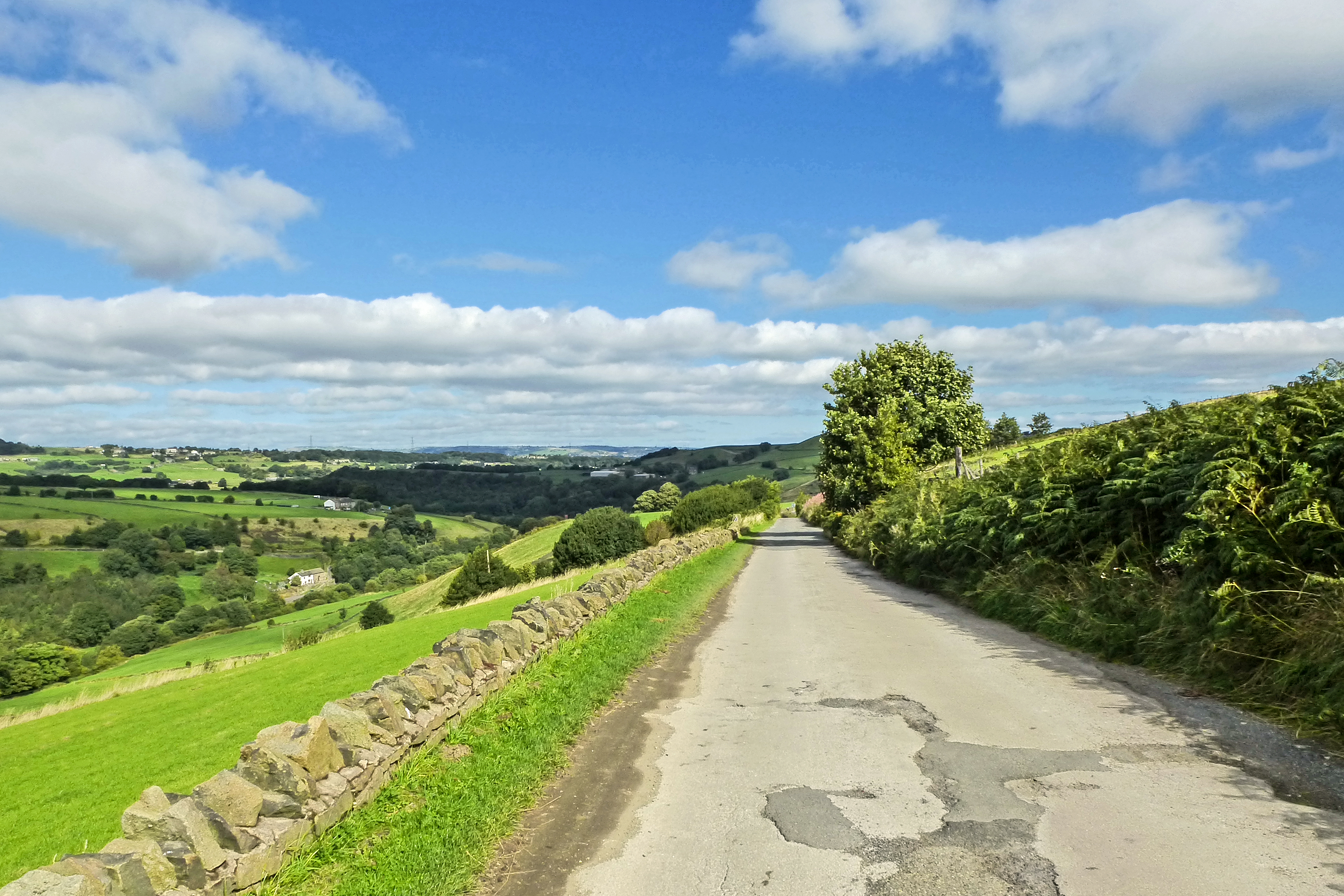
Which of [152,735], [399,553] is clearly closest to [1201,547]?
[152,735]

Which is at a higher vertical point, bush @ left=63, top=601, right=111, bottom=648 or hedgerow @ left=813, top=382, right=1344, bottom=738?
hedgerow @ left=813, top=382, right=1344, bottom=738

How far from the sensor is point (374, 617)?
227 ft

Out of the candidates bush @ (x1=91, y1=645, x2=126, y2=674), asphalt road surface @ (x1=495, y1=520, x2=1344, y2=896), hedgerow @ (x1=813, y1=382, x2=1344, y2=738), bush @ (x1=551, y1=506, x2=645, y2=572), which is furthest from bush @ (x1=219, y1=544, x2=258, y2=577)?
asphalt road surface @ (x1=495, y1=520, x2=1344, y2=896)

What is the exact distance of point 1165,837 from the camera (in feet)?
16.0

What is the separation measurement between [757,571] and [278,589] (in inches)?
4485

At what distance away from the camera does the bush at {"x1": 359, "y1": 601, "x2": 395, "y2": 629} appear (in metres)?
67.6

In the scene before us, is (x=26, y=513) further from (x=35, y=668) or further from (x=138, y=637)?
(x=35, y=668)

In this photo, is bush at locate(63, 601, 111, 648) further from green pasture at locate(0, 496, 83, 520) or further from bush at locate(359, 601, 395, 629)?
green pasture at locate(0, 496, 83, 520)

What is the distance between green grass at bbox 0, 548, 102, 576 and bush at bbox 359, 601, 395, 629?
74449 millimetres

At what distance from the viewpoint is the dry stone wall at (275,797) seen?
13.3 ft

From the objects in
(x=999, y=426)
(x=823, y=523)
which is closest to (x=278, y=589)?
(x=823, y=523)

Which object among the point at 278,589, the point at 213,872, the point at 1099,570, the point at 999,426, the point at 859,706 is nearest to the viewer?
the point at 213,872

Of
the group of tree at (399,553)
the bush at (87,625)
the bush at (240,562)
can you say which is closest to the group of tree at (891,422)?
the group of tree at (399,553)

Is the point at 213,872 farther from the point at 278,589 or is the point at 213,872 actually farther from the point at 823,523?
the point at 278,589
